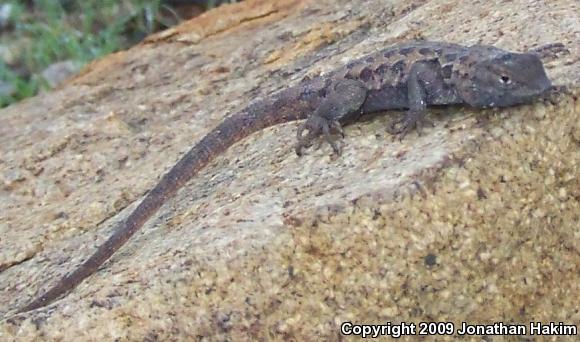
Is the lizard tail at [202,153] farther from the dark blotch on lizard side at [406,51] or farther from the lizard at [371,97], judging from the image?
the dark blotch on lizard side at [406,51]

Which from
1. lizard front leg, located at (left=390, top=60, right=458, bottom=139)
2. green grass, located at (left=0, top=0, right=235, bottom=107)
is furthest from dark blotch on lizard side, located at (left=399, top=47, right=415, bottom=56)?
green grass, located at (left=0, top=0, right=235, bottom=107)

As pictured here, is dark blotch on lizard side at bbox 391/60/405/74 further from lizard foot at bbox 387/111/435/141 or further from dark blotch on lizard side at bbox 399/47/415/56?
lizard foot at bbox 387/111/435/141

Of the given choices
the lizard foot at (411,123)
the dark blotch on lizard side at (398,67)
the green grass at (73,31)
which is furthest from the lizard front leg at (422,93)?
the green grass at (73,31)

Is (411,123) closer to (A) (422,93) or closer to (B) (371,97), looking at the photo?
(A) (422,93)

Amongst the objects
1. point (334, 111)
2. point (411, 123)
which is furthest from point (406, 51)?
point (411, 123)

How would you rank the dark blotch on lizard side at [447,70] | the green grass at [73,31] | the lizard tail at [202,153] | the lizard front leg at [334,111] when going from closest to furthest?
the dark blotch on lizard side at [447,70] → the lizard tail at [202,153] → the lizard front leg at [334,111] → the green grass at [73,31]

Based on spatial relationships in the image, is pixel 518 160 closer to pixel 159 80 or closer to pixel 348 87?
pixel 348 87

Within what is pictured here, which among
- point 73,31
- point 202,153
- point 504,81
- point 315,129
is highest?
point 504,81

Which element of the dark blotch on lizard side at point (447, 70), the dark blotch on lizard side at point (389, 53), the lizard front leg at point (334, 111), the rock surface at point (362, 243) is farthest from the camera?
the dark blotch on lizard side at point (389, 53)
